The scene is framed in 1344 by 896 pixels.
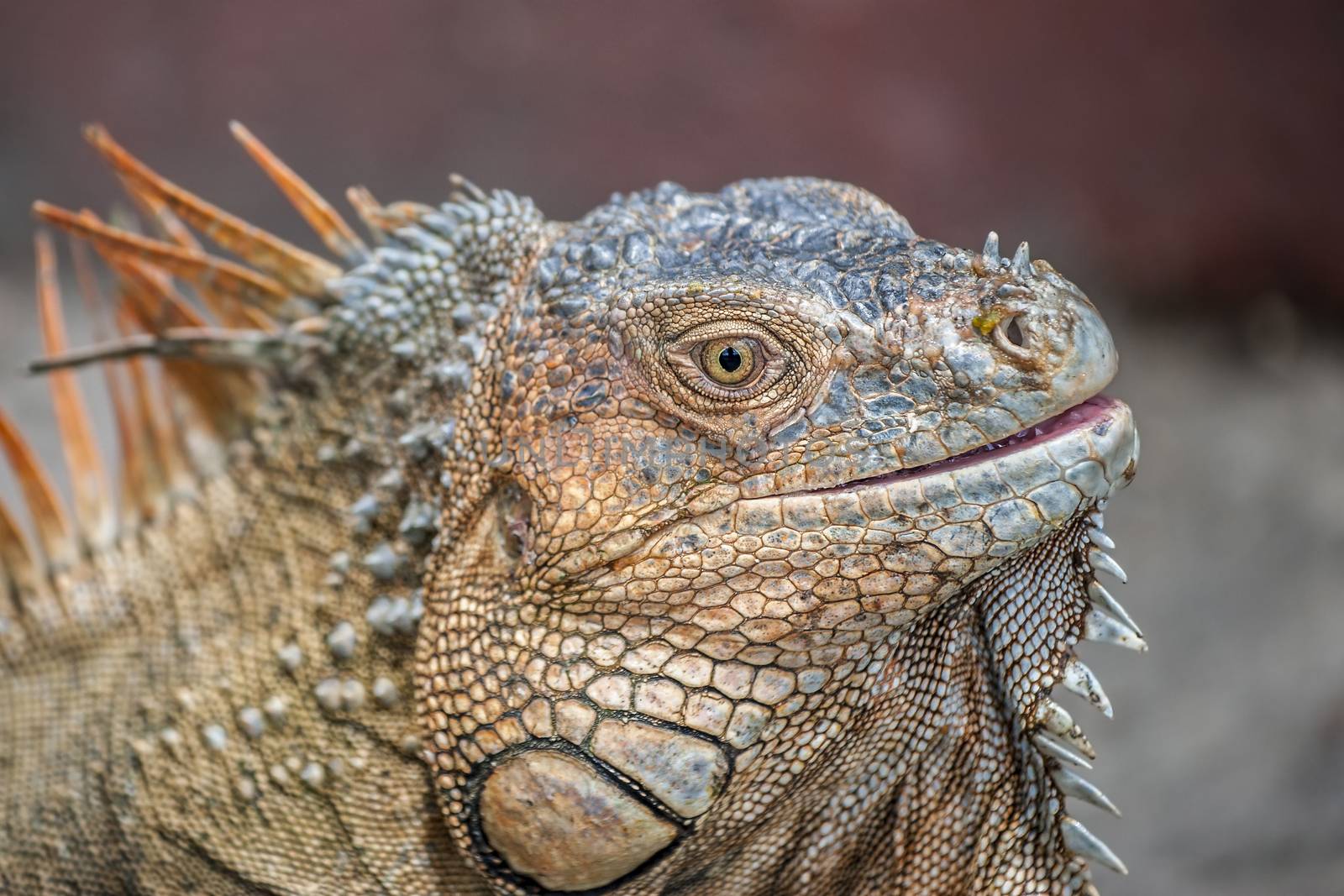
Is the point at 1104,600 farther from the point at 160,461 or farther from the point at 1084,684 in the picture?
the point at 160,461

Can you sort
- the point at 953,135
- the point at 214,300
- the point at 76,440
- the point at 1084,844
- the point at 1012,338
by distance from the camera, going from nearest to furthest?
1. the point at 1012,338
2. the point at 1084,844
3. the point at 214,300
4. the point at 76,440
5. the point at 953,135

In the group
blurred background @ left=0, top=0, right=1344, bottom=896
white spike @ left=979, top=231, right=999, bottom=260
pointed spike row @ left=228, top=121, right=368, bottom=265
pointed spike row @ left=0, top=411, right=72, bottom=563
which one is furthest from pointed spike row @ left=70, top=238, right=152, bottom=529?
blurred background @ left=0, top=0, right=1344, bottom=896

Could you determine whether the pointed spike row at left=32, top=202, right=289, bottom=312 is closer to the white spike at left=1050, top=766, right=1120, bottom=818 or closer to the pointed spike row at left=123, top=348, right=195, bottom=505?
the pointed spike row at left=123, top=348, right=195, bottom=505

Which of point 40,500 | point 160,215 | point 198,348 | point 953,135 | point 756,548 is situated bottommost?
point 756,548

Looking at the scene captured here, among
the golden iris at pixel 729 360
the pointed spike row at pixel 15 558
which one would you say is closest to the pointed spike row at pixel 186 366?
the pointed spike row at pixel 15 558

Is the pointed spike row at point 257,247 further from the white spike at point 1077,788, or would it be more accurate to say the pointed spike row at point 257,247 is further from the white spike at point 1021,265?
the white spike at point 1077,788

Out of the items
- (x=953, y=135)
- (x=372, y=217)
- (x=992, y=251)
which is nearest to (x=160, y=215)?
(x=372, y=217)

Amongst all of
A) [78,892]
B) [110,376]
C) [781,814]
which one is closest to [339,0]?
[110,376]
